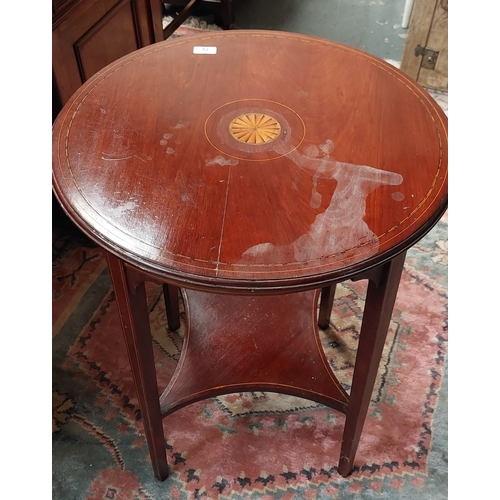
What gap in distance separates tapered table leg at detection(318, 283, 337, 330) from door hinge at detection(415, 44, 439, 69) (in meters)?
1.15

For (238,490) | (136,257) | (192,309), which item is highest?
(136,257)

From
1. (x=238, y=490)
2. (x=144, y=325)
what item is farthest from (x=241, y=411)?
(x=144, y=325)

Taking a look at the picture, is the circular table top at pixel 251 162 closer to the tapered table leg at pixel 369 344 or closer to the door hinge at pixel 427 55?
the tapered table leg at pixel 369 344

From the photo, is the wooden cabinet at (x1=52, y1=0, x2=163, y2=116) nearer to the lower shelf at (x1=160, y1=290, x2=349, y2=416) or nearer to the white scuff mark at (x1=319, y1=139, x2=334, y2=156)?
the lower shelf at (x1=160, y1=290, x2=349, y2=416)

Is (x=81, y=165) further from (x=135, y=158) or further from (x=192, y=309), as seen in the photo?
(x=192, y=309)

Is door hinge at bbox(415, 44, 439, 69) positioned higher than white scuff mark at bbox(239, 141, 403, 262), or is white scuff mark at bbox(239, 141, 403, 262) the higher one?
white scuff mark at bbox(239, 141, 403, 262)

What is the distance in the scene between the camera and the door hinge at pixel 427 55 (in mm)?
2064

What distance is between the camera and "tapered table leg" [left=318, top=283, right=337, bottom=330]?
1.36m

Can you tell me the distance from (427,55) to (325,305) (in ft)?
3.94

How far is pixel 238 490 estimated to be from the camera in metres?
1.16

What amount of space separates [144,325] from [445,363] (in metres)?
0.83

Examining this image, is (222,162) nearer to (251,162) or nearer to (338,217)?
(251,162)

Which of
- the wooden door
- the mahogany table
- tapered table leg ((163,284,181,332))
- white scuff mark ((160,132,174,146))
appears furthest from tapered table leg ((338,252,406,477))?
the wooden door

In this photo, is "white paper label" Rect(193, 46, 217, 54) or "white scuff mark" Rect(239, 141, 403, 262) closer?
"white scuff mark" Rect(239, 141, 403, 262)
